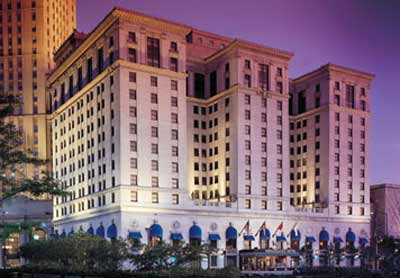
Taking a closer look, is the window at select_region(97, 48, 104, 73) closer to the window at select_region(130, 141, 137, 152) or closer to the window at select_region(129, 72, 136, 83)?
the window at select_region(129, 72, 136, 83)

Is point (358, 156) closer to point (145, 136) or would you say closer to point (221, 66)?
point (221, 66)

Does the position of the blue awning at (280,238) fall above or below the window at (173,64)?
below

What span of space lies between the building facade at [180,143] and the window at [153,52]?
8.2 inches

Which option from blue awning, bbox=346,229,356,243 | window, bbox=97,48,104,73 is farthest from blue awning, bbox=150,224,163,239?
blue awning, bbox=346,229,356,243

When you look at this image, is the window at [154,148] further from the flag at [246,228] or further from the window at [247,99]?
the flag at [246,228]

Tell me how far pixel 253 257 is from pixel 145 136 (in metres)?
29.4

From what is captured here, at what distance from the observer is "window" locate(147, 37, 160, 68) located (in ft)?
295

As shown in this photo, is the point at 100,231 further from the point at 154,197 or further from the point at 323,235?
the point at 323,235

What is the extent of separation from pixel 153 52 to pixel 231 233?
35.7 meters

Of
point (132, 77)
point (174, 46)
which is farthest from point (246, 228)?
point (174, 46)

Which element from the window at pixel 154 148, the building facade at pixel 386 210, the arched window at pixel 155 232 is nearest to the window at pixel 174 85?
the window at pixel 154 148

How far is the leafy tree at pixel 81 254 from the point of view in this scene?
54438mm

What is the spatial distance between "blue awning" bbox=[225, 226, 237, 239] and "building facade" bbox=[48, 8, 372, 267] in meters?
0.26

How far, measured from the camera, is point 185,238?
88.1m
